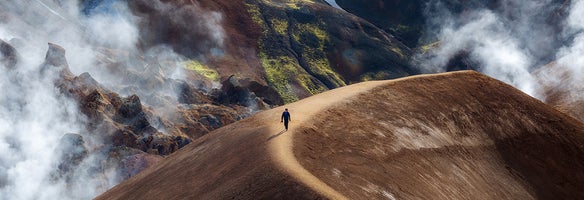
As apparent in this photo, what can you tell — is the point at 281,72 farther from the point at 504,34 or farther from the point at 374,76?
the point at 504,34

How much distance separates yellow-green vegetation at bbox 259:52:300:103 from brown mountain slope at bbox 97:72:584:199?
3747 centimetres

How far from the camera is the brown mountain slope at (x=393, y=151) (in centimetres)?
2425

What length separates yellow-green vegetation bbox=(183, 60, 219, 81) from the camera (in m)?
80.5

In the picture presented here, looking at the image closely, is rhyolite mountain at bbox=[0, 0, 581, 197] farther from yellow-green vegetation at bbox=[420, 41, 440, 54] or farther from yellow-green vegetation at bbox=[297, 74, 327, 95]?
yellow-green vegetation at bbox=[420, 41, 440, 54]

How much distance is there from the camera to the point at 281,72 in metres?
88.6

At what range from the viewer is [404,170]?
29047mm

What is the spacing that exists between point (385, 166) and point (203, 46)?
63150 mm

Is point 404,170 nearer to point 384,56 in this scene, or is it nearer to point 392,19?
point 384,56

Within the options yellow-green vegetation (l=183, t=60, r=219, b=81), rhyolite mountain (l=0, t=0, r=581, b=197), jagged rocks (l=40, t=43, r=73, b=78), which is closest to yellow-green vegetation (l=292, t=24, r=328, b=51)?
rhyolite mountain (l=0, t=0, r=581, b=197)

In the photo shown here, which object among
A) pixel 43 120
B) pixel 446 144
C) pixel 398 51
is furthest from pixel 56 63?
pixel 398 51

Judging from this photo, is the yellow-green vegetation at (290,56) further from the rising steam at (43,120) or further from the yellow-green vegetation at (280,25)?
the rising steam at (43,120)

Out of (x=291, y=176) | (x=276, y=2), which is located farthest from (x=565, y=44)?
(x=291, y=176)

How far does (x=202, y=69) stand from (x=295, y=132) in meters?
54.9

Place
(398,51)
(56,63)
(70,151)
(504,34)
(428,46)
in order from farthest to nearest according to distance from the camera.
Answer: (428,46), (504,34), (398,51), (56,63), (70,151)
